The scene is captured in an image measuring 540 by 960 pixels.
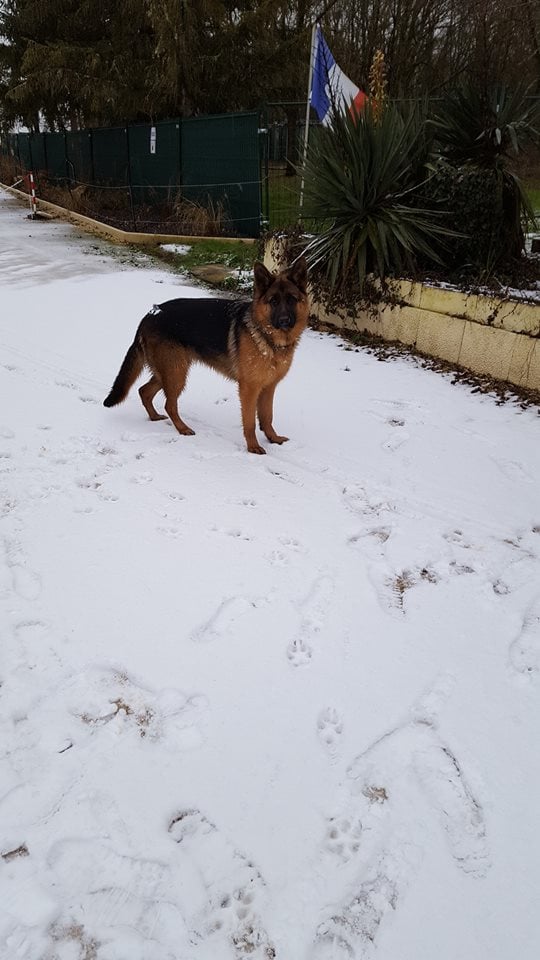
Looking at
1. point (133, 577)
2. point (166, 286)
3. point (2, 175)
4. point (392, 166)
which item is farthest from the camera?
point (2, 175)

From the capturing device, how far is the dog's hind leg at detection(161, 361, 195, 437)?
418 cm

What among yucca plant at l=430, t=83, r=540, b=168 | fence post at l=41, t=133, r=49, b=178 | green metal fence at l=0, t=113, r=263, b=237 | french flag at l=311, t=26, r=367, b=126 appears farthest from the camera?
fence post at l=41, t=133, r=49, b=178

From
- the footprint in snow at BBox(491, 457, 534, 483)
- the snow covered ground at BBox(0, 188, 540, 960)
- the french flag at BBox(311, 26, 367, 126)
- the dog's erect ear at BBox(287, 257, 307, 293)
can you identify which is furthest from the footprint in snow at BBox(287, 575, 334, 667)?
the french flag at BBox(311, 26, 367, 126)

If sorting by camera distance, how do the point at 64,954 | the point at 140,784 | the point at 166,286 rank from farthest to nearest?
the point at 166,286, the point at 140,784, the point at 64,954

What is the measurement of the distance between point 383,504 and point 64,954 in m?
2.71

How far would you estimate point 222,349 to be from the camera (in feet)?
13.2

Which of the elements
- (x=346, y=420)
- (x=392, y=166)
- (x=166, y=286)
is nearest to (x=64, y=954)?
Answer: (x=346, y=420)

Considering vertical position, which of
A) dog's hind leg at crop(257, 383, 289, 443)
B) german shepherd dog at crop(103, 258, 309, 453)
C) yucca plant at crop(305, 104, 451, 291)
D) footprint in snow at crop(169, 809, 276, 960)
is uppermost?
yucca plant at crop(305, 104, 451, 291)

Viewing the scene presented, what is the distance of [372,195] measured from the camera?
6.50 m

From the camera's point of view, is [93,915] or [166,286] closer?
[93,915]

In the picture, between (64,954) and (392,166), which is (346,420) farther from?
(64,954)

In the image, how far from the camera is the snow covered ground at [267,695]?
1659 mm

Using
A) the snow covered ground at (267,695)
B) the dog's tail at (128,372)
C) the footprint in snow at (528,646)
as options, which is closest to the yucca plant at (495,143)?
the snow covered ground at (267,695)

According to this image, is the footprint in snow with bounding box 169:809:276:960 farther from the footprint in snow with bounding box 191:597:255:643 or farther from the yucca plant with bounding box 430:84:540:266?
the yucca plant with bounding box 430:84:540:266
